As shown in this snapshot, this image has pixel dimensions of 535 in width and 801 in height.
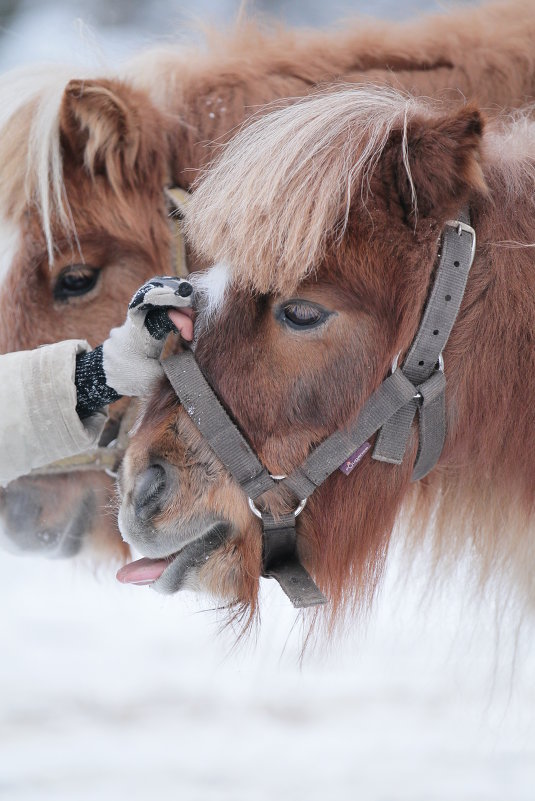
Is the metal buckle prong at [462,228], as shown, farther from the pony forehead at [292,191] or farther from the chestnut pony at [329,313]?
the pony forehead at [292,191]

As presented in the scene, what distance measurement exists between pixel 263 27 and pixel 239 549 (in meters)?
2.06

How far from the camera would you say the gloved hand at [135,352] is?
5.56ft

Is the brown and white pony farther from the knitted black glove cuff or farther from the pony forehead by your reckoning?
the pony forehead

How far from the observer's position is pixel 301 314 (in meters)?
1.62

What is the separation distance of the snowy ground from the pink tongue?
0.61 m

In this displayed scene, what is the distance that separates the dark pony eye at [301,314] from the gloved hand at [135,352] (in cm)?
22

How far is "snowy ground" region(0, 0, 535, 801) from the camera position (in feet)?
9.25

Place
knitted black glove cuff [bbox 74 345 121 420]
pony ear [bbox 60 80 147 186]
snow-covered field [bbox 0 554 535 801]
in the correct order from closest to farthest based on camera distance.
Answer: knitted black glove cuff [bbox 74 345 121 420] → pony ear [bbox 60 80 147 186] → snow-covered field [bbox 0 554 535 801]

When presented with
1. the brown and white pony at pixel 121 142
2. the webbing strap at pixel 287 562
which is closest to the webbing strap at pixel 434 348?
the webbing strap at pixel 287 562

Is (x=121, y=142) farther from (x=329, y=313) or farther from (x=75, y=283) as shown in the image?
(x=329, y=313)

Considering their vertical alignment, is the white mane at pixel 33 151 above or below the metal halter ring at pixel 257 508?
above

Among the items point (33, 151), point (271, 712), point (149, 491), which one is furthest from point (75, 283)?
point (271, 712)

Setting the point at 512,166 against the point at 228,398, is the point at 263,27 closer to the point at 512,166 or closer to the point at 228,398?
the point at 512,166

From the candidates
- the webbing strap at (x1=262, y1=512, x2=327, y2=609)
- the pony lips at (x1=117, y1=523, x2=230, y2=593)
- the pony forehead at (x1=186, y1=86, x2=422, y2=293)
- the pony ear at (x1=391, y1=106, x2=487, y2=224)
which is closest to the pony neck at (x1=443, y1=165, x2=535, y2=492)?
the pony ear at (x1=391, y1=106, x2=487, y2=224)
